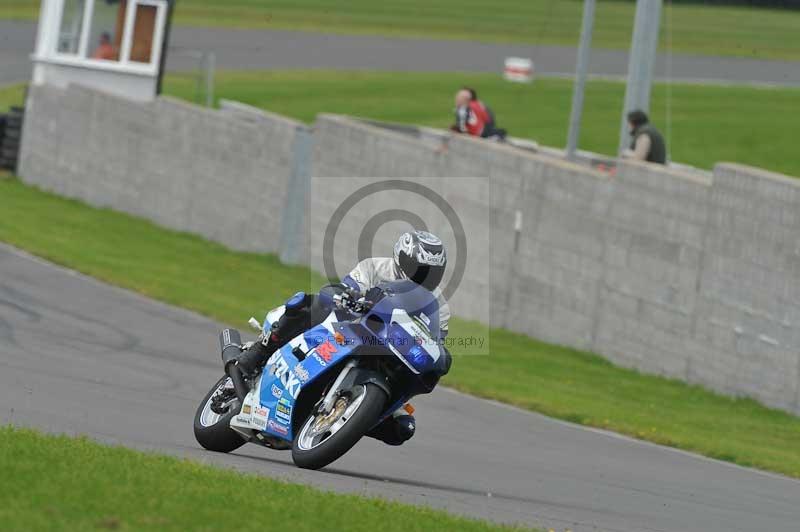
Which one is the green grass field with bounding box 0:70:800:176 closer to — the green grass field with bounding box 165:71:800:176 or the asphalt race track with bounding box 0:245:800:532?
the green grass field with bounding box 165:71:800:176

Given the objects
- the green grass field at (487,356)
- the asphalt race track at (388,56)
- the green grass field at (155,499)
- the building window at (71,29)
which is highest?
the asphalt race track at (388,56)

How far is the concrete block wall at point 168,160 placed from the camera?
84.5ft

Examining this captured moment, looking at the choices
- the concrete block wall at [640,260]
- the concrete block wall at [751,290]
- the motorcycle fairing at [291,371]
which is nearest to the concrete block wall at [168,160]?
the concrete block wall at [640,260]

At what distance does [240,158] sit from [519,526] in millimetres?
18398

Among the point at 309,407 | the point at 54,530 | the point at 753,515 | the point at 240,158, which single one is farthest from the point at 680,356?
the point at 54,530

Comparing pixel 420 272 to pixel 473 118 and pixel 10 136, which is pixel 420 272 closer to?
pixel 473 118

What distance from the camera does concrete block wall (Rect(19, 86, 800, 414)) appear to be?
55.5 ft

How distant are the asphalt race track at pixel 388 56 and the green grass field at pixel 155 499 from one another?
1481 inches

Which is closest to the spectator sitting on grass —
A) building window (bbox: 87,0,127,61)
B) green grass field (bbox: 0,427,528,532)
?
building window (bbox: 87,0,127,61)

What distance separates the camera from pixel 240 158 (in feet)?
86.4

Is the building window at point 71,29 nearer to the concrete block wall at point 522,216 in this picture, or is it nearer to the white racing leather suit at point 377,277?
the concrete block wall at point 522,216

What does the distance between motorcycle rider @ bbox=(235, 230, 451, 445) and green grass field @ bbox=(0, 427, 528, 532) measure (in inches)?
61.6

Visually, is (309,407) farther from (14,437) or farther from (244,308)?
(244,308)

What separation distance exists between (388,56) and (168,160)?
77.2ft
